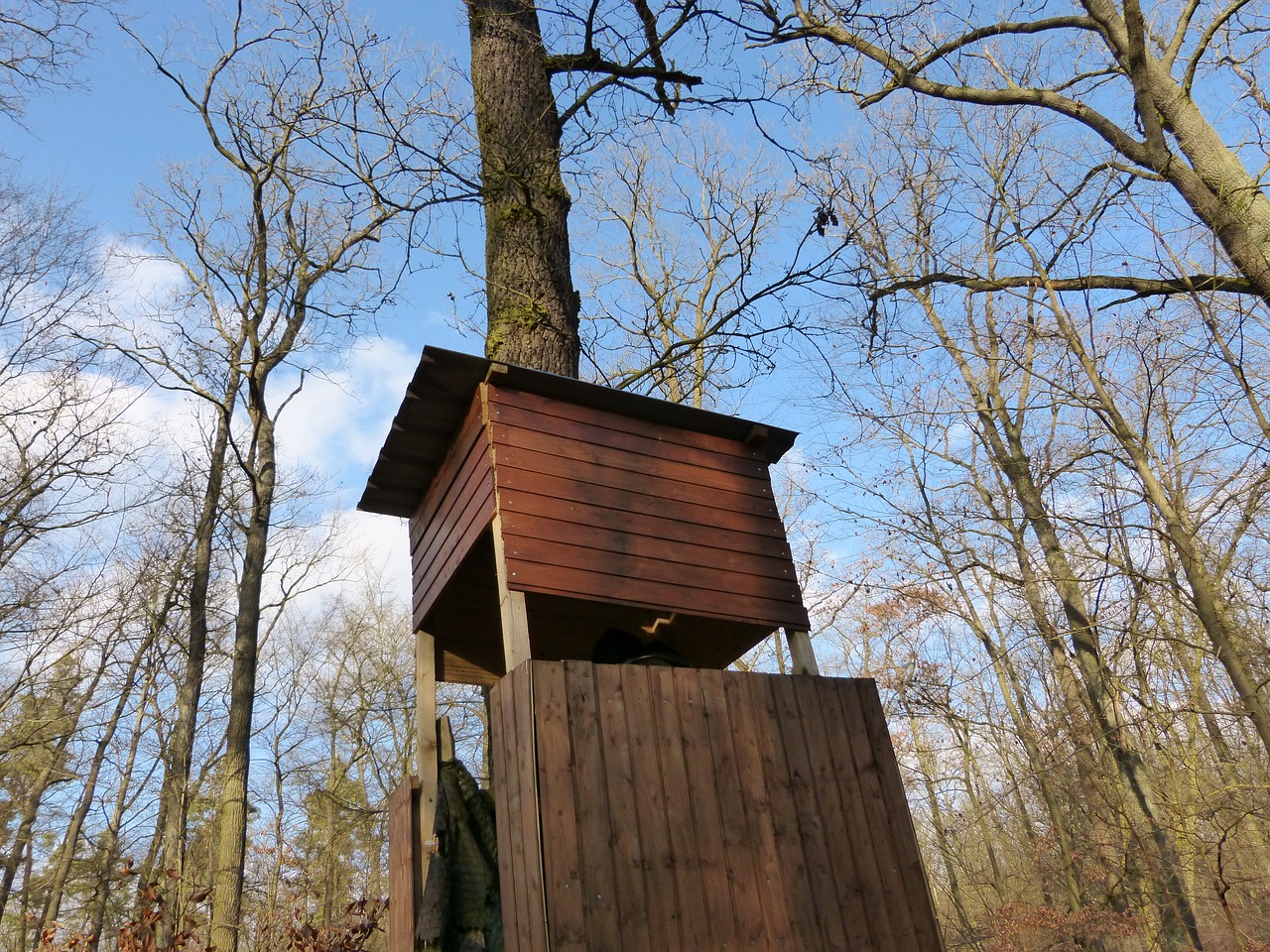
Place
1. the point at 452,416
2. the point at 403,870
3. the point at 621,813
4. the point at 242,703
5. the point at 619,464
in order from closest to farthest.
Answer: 1. the point at 621,813
2. the point at 619,464
3. the point at 452,416
4. the point at 403,870
5. the point at 242,703

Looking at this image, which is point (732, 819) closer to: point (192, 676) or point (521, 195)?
point (521, 195)

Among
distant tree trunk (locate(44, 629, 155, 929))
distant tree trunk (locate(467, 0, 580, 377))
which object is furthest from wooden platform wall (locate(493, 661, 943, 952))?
distant tree trunk (locate(44, 629, 155, 929))

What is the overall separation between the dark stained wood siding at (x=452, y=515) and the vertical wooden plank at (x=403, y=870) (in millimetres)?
974

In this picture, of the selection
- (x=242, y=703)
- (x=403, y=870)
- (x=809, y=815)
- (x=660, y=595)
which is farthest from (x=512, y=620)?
(x=242, y=703)

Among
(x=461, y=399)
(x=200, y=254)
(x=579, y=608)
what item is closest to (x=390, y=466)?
(x=461, y=399)

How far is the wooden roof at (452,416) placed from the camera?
4.19m

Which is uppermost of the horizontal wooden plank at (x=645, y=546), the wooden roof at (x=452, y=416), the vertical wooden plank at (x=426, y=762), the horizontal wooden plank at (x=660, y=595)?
the wooden roof at (x=452, y=416)

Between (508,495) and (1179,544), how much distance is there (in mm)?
6367

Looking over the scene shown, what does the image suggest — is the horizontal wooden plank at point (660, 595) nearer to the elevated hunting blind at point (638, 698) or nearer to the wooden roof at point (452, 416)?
the elevated hunting blind at point (638, 698)

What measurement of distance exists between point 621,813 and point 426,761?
1813mm

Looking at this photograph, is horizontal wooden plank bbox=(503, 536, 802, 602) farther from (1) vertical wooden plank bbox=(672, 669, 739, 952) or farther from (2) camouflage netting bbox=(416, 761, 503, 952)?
(2) camouflage netting bbox=(416, 761, 503, 952)

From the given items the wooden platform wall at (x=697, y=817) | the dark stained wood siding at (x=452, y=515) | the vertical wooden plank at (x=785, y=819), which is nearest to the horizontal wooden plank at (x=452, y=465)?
the dark stained wood siding at (x=452, y=515)

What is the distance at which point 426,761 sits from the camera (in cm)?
477

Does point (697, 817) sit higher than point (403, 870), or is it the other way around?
point (403, 870)
